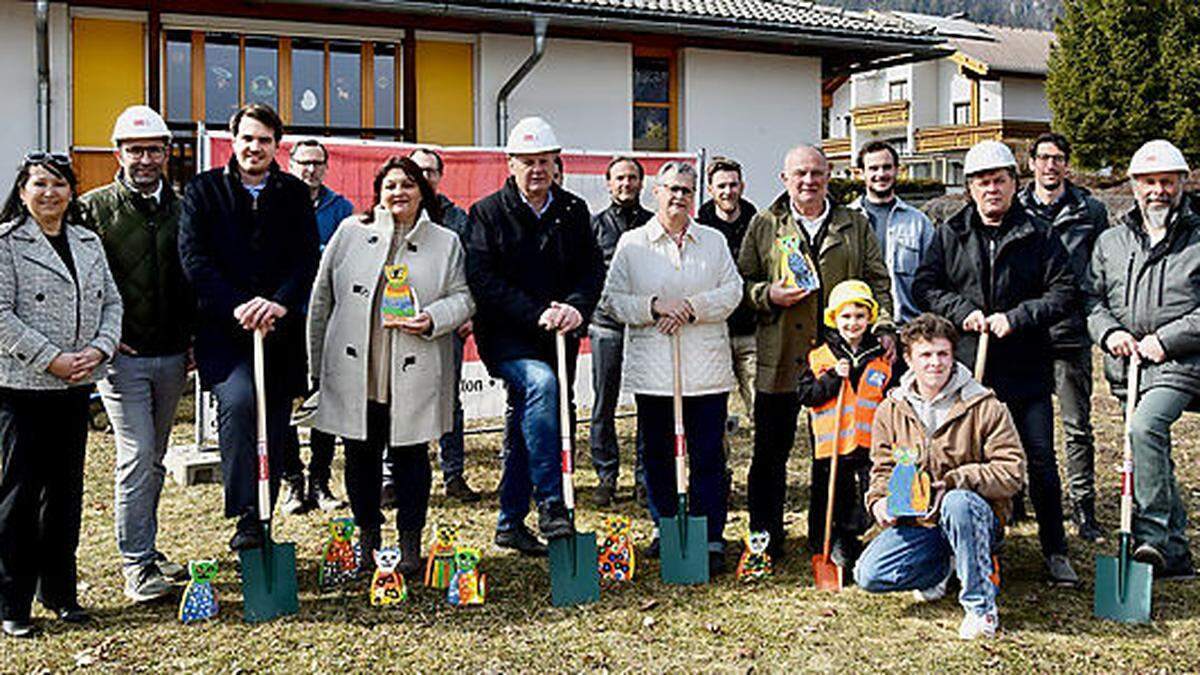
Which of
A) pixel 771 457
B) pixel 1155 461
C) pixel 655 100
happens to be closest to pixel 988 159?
pixel 1155 461

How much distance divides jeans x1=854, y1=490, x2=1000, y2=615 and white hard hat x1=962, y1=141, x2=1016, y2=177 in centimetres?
153

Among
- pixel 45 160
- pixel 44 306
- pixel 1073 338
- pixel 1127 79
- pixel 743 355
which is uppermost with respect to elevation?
pixel 1127 79

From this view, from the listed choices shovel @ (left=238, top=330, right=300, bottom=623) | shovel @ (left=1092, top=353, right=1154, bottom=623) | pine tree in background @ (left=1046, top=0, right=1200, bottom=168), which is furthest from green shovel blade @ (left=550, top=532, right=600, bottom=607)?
pine tree in background @ (left=1046, top=0, right=1200, bottom=168)

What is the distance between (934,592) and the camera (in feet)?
15.8

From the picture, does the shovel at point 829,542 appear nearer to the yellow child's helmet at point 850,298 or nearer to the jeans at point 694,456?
the yellow child's helmet at point 850,298

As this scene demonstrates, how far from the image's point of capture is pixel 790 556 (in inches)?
215

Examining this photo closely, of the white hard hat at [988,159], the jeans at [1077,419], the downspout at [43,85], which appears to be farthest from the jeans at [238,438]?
the downspout at [43,85]

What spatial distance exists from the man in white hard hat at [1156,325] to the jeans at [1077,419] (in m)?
0.48

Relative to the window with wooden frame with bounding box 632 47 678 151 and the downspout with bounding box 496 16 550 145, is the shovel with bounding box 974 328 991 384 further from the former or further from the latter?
the window with wooden frame with bounding box 632 47 678 151

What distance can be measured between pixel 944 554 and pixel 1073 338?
1494mm

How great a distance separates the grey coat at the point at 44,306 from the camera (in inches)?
166

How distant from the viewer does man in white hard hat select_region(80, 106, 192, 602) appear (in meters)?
4.72

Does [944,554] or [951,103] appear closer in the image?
[944,554]

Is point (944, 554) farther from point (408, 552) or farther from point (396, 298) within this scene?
point (396, 298)
